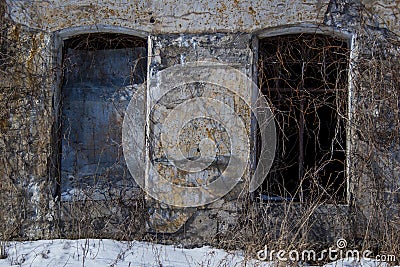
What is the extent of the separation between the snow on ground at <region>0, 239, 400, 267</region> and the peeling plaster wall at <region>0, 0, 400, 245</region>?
409 millimetres

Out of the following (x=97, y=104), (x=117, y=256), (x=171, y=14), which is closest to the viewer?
(x=117, y=256)

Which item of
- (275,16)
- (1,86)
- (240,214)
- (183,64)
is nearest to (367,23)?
(275,16)

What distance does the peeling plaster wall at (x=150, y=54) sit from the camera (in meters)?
6.01

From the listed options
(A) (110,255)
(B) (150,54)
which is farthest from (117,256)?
(B) (150,54)

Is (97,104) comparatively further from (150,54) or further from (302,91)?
(302,91)

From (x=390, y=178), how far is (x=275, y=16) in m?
1.90

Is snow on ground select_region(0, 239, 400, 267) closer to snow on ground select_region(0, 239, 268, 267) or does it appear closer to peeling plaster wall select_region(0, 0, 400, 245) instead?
snow on ground select_region(0, 239, 268, 267)

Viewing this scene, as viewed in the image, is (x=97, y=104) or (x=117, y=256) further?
(x=97, y=104)

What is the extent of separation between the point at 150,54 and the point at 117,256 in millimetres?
2045

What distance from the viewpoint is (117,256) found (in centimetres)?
526

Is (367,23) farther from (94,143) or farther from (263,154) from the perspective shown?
(94,143)

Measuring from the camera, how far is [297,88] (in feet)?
20.4

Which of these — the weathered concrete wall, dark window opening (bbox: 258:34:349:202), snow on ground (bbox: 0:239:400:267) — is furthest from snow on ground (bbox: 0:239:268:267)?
the weathered concrete wall

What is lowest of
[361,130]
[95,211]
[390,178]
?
[95,211]
